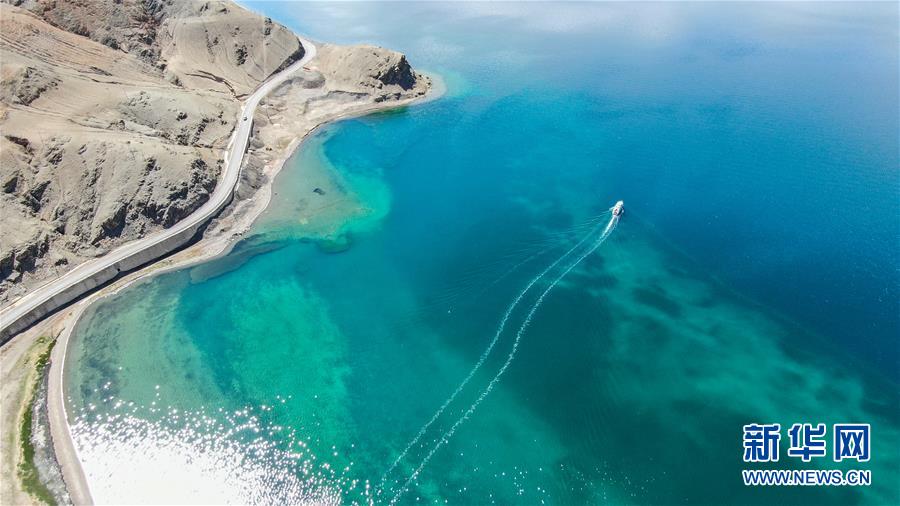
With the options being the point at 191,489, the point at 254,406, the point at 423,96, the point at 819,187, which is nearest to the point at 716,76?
the point at 819,187

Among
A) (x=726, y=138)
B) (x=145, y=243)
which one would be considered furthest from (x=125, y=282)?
(x=726, y=138)

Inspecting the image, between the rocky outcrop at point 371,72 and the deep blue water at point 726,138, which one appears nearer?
the deep blue water at point 726,138

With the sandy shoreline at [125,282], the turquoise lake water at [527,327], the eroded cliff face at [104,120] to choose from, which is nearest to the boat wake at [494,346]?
the turquoise lake water at [527,327]

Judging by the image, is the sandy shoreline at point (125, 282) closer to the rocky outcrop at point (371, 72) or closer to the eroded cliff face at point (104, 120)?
the eroded cliff face at point (104, 120)

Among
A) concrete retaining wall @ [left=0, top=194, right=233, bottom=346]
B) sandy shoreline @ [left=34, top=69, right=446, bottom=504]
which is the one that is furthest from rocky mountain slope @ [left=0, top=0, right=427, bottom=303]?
sandy shoreline @ [left=34, top=69, right=446, bottom=504]

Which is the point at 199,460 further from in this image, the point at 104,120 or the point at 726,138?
the point at 726,138

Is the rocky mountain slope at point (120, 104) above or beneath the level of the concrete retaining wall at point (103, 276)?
above
